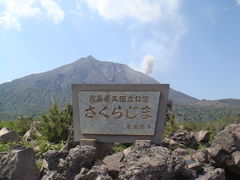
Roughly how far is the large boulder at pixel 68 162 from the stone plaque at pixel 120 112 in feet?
6.03

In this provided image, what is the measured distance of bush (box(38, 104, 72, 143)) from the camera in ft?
44.8

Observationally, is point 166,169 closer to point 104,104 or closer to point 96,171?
point 96,171

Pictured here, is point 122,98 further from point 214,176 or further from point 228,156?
point 214,176

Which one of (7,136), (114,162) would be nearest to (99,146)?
(114,162)

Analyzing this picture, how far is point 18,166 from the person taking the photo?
7246 mm

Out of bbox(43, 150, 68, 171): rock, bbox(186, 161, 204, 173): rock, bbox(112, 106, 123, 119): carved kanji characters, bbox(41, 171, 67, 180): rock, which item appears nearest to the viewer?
bbox(41, 171, 67, 180): rock

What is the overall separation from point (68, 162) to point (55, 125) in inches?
239

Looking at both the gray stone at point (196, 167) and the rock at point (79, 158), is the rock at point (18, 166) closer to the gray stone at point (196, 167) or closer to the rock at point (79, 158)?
the rock at point (79, 158)

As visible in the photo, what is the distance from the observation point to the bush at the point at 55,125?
537 inches

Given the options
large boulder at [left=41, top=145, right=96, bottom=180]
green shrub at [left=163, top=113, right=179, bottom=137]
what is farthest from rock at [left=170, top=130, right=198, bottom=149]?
large boulder at [left=41, top=145, right=96, bottom=180]

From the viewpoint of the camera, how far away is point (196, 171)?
27.3ft

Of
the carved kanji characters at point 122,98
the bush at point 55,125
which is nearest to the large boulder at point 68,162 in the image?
the carved kanji characters at point 122,98

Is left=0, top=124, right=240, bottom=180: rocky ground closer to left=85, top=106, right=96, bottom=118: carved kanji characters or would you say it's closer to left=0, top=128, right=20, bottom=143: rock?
left=85, top=106, right=96, bottom=118: carved kanji characters

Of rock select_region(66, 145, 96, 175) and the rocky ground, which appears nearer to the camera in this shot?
the rocky ground
